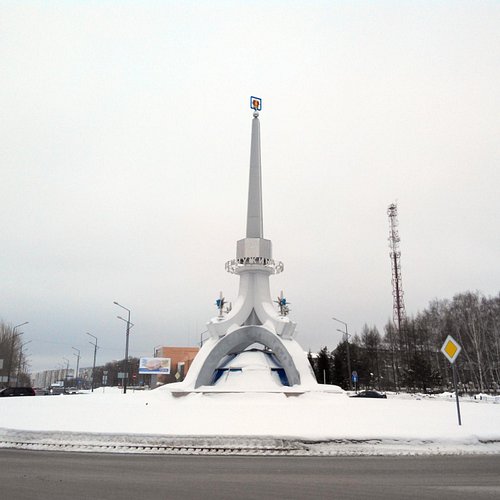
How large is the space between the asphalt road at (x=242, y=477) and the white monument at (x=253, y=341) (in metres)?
18.4

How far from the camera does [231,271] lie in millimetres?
37094

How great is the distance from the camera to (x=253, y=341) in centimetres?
3519

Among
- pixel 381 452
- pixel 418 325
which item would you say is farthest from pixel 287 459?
pixel 418 325

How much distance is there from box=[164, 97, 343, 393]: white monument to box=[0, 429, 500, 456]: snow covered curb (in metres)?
15.8

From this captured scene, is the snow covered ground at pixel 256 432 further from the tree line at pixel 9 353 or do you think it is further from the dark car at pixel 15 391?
the tree line at pixel 9 353

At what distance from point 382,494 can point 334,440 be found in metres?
6.19

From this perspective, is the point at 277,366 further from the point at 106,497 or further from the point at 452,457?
the point at 106,497

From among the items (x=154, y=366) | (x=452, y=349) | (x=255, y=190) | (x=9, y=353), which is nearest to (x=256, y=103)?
(x=255, y=190)

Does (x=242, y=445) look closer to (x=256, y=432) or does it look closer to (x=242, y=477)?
(x=256, y=432)

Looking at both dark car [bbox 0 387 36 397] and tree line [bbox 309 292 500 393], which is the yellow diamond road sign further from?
dark car [bbox 0 387 36 397]

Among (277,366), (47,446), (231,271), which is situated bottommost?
(47,446)

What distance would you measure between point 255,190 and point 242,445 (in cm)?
2821

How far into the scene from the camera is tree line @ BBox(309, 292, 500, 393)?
174ft

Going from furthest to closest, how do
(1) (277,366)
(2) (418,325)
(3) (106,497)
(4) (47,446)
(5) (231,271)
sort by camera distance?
(2) (418,325) → (5) (231,271) → (1) (277,366) → (4) (47,446) → (3) (106,497)
